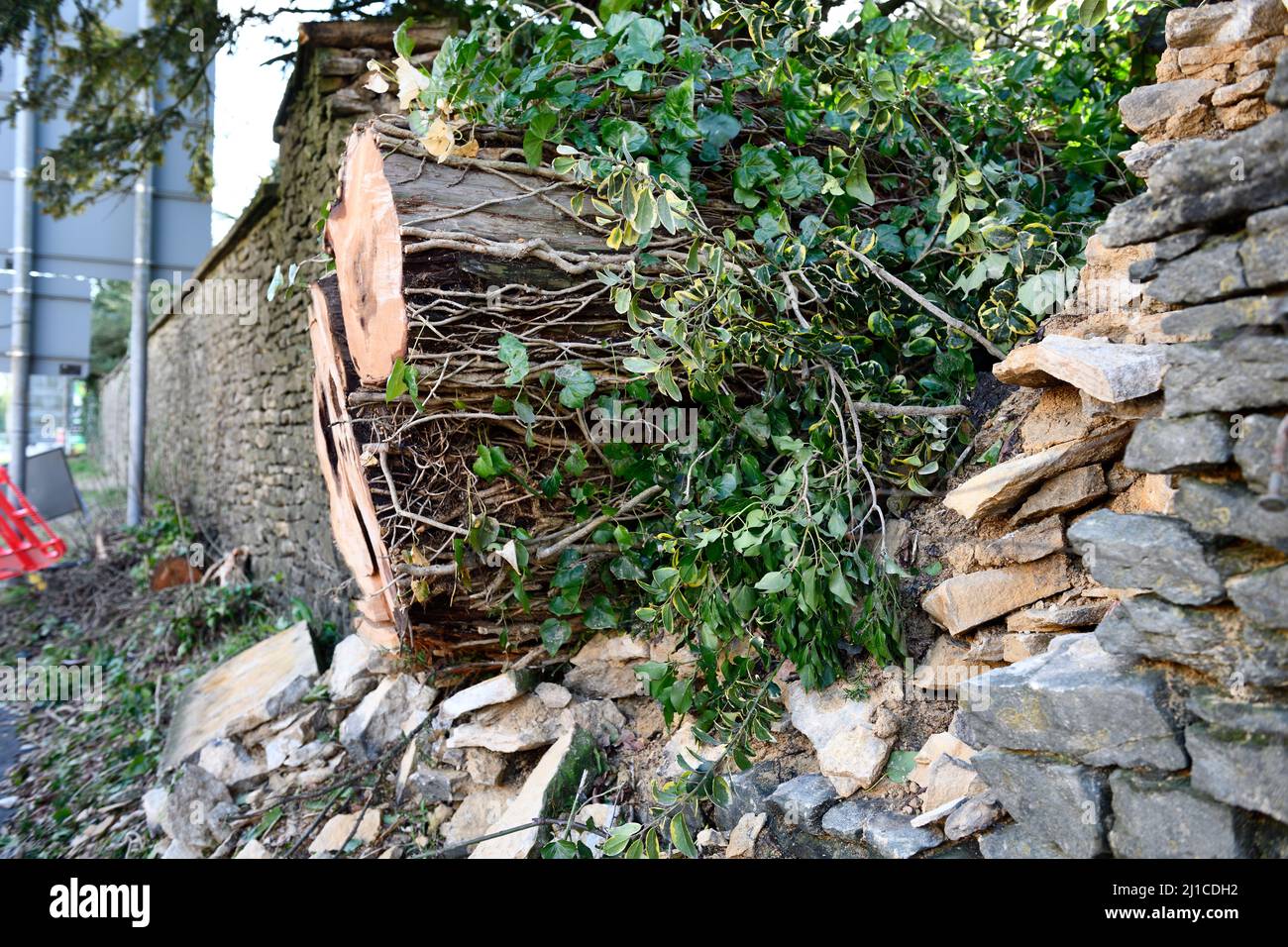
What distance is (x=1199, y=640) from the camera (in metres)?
1.46

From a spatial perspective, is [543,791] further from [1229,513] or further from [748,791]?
[1229,513]

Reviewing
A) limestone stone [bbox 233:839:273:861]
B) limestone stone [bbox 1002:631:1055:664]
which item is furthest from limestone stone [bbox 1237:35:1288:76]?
limestone stone [bbox 233:839:273:861]

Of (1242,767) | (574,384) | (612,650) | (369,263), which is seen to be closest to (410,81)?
(369,263)

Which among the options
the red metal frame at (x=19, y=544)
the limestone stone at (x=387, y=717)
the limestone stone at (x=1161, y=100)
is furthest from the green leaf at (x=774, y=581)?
the red metal frame at (x=19, y=544)

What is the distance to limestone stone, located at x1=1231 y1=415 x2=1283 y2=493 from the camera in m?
1.34

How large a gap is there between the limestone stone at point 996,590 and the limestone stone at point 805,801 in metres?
0.50

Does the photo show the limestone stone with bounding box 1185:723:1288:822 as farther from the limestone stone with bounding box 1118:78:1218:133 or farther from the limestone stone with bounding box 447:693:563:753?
the limestone stone with bounding box 447:693:563:753

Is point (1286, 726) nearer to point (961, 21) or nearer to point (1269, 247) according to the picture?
point (1269, 247)

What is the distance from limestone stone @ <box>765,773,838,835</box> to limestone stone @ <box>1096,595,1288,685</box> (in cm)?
79

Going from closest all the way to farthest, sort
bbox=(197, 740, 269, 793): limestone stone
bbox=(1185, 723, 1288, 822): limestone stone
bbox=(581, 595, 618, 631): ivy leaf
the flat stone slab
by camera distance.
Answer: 1. bbox=(1185, 723, 1288, 822): limestone stone
2. bbox=(581, 595, 618, 631): ivy leaf
3. bbox=(197, 740, 269, 793): limestone stone
4. the flat stone slab

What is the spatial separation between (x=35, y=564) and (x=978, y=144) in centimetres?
800

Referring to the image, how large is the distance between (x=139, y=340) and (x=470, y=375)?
792 centimetres

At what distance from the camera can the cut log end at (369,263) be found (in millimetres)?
2393
